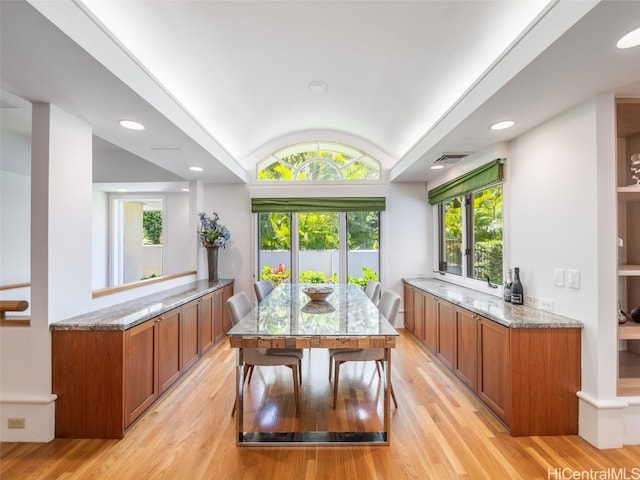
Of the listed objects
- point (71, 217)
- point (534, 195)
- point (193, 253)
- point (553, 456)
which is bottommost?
point (553, 456)

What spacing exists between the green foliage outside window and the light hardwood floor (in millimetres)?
3885

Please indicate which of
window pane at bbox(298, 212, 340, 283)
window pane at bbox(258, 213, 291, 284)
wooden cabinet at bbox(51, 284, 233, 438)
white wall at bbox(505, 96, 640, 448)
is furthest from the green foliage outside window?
white wall at bbox(505, 96, 640, 448)

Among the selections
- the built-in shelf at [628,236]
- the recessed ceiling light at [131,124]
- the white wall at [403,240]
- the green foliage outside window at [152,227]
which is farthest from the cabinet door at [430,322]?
the green foliage outside window at [152,227]

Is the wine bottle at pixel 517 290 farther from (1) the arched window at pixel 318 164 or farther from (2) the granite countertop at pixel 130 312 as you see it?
(2) the granite countertop at pixel 130 312

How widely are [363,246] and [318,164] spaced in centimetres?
150

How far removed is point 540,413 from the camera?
216 centimetres

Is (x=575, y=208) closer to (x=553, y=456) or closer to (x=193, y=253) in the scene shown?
(x=553, y=456)

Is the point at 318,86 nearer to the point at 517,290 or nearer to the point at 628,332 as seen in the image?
the point at 517,290

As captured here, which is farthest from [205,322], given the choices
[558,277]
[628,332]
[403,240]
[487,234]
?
[628,332]

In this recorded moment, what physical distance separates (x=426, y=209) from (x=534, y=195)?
2349mm

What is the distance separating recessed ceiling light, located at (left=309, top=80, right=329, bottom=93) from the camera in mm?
3225

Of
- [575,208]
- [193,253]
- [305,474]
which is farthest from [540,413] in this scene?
[193,253]

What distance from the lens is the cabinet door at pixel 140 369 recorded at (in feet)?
7.21

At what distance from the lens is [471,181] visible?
3482 millimetres
